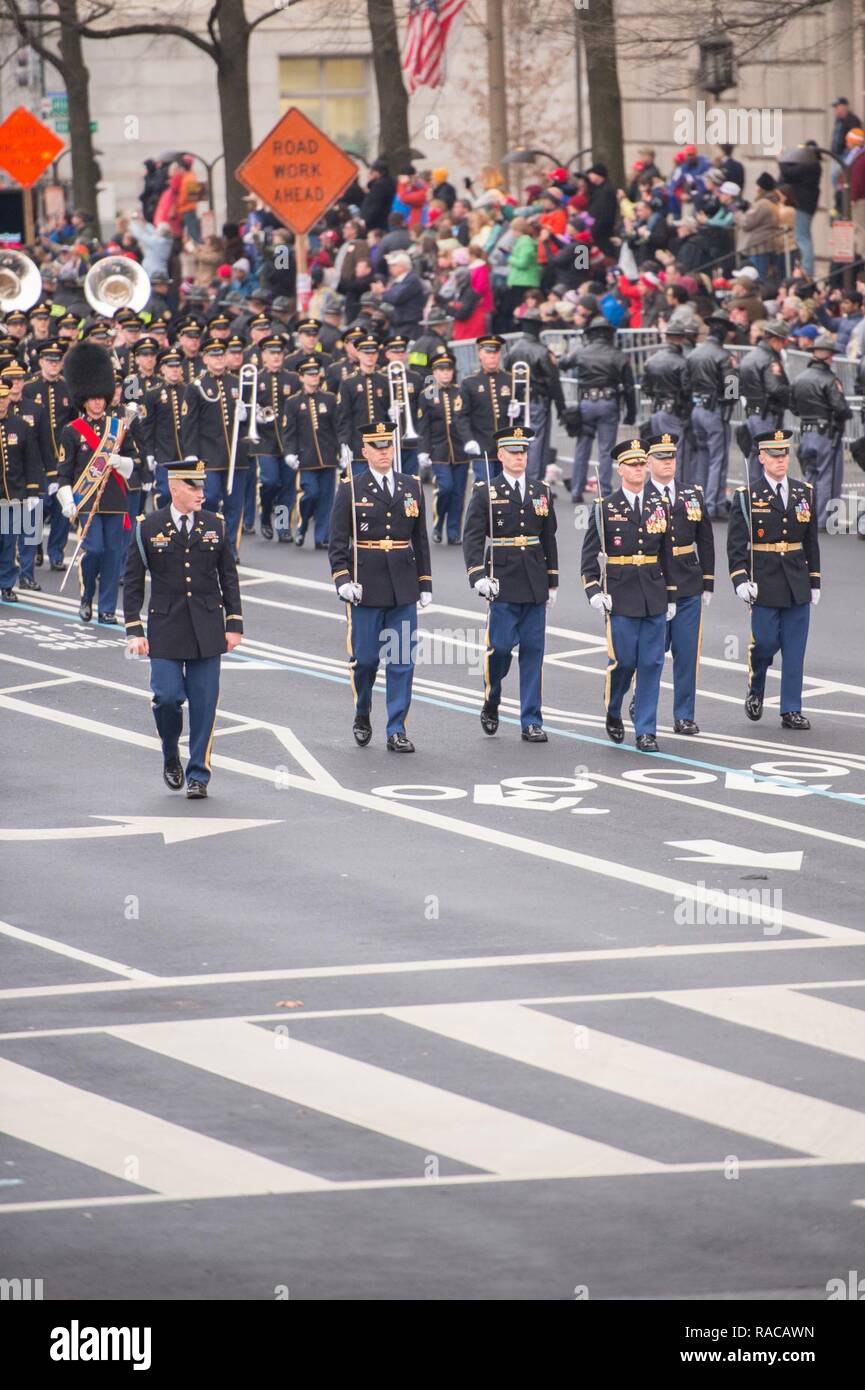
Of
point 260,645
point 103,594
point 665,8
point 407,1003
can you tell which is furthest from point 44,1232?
point 665,8

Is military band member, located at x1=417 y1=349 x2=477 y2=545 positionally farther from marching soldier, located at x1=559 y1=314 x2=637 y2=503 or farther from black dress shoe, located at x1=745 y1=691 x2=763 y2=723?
black dress shoe, located at x1=745 y1=691 x2=763 y2=723

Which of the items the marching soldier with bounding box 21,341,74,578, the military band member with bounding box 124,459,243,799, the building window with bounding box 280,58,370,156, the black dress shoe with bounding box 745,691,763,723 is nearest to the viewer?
the military band member with bounding box 124,459,243,799

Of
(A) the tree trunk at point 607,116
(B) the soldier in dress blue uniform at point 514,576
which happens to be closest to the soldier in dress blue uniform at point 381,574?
(B) the soldier in dress blue uniform at point 514,576

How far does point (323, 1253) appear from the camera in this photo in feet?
28.6

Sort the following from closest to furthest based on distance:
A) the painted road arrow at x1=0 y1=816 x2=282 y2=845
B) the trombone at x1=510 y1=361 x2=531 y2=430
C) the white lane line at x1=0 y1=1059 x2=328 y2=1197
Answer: the white lane line at x1=0 y1=1059 x2=328 y2=1197 → the painted road arrow at x1=0 y1=816 x2=282 y2=845 → the trombone at x1=510 y1=361 x2=531 y2=430

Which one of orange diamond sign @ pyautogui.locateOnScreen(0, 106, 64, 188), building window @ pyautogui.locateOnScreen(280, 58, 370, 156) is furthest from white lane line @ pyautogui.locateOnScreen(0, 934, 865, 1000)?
building window @ pyautogui.locateOnScreen(280, 58, 370, 156)

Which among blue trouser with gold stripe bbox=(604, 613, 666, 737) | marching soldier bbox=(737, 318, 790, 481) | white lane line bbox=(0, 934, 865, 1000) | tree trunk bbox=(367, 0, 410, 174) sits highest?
tree trunk bbox=(367, 0, 410, 174)

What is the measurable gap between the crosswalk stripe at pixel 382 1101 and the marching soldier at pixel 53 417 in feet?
47.5

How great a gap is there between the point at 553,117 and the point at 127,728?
37.3m

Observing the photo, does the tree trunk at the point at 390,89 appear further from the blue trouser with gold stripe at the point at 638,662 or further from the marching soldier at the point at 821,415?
the blue trouser with gold stripe at the point at 638,662

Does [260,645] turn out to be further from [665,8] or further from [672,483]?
[665,8]

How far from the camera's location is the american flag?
136ft

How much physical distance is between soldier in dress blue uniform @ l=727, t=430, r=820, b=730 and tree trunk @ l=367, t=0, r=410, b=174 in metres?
23.4

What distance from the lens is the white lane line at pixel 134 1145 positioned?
30.9ft
